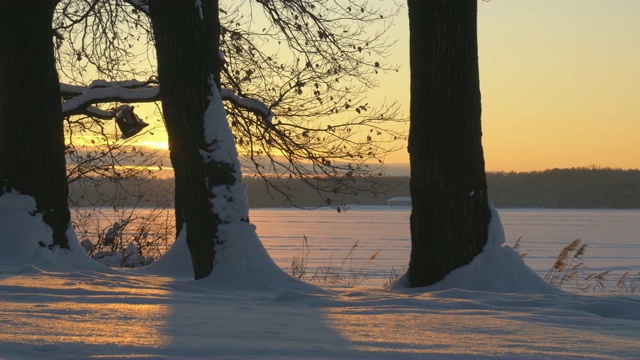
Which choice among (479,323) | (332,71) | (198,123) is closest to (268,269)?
(198,123)

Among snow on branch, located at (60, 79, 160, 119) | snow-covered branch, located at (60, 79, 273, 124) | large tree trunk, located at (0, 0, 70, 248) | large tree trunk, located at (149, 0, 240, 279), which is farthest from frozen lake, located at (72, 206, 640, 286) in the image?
large tree trunk, located at (149, 0, 240, 279)

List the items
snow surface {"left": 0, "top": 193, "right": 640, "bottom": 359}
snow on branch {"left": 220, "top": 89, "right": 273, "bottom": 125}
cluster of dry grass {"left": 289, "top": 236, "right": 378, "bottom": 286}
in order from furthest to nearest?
snow on branch {"left": 220, "top": 89, "right": 273, "bottom": 125} < cluster of dry grass {"left": 289, "top": 236, "right": 378, "bottom": 286} < snow surface {"left": 0, "top": 193, "right": 640, "bottom": 359}

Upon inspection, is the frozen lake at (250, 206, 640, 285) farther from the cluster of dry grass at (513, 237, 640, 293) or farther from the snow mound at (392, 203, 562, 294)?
the snow mound at (392, 203, 562, 294)

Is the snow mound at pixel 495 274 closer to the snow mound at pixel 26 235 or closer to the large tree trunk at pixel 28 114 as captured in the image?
the snow mound at pixel 26 235

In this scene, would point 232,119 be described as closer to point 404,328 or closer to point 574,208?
point 404,328

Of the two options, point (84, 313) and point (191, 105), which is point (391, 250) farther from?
point (84, 313)

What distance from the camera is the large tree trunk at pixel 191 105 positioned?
843 cm

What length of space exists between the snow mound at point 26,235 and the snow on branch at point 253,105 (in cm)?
458

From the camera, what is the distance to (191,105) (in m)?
8.44

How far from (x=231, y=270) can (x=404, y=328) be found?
10.8ft

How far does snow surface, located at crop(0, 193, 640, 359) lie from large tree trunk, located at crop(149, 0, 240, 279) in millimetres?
403

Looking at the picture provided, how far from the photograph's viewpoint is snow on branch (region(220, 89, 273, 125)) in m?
13.4

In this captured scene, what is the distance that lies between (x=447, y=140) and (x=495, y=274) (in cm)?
146

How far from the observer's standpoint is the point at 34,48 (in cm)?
954
